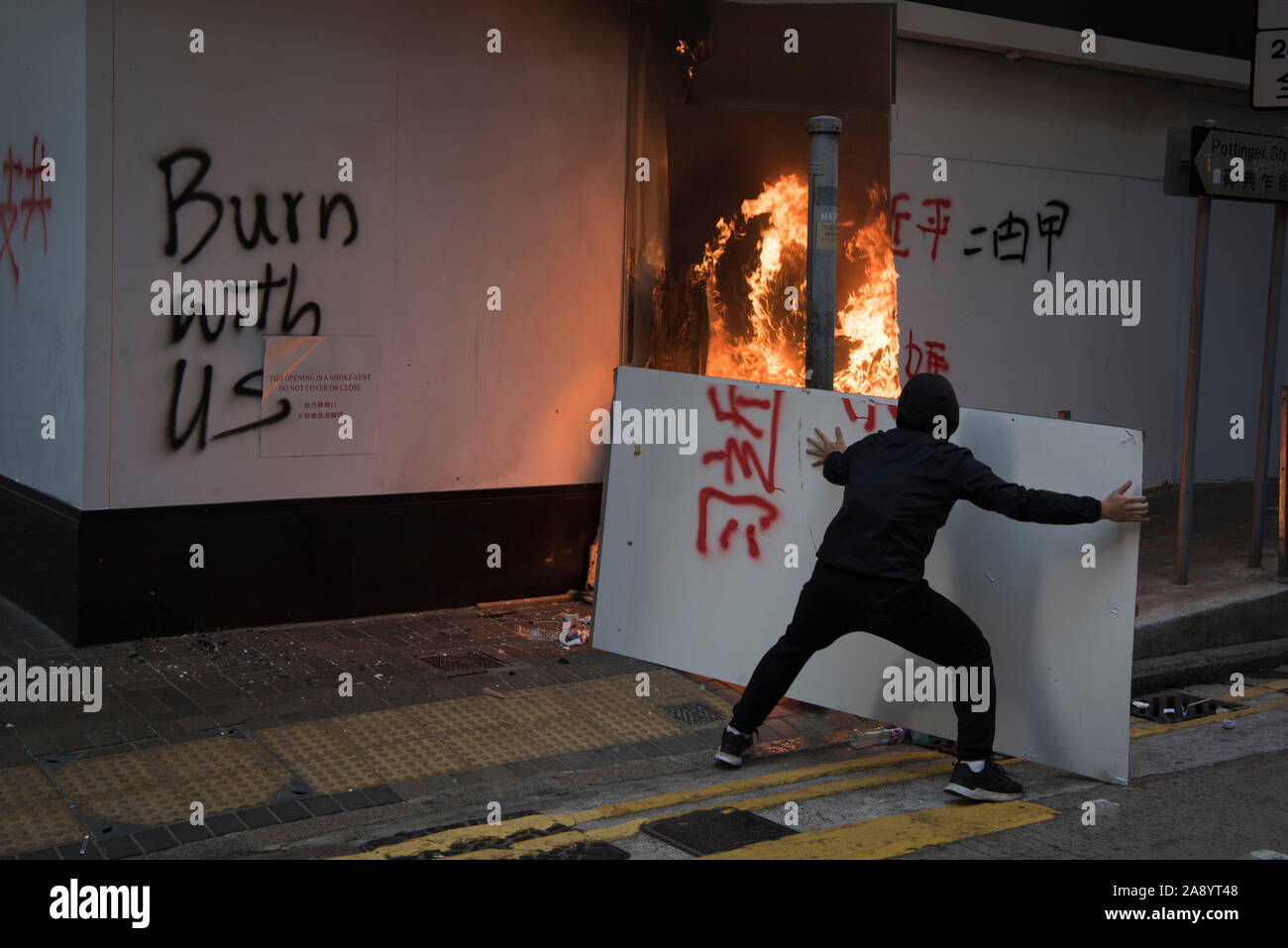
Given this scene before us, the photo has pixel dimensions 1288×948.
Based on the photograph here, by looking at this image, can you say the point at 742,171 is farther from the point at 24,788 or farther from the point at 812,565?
the point at 24,788

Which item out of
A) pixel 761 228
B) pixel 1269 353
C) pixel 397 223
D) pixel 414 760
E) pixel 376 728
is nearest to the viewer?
pixel 414 760

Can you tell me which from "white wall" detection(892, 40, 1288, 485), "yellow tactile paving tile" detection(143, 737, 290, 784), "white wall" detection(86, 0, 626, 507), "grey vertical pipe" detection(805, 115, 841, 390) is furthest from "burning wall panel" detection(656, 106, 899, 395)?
"yellow tactile paving tile" detection(143, 737, 290, 784)

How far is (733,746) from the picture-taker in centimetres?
561

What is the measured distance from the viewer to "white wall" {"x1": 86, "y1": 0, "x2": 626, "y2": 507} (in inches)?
270

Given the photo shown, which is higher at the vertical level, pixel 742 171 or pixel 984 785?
pixel 742 171

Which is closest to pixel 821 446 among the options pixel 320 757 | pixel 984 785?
pixel 984 785

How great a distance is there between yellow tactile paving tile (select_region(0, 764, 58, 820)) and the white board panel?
9.52ft

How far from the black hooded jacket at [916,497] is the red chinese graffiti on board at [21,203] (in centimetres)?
473

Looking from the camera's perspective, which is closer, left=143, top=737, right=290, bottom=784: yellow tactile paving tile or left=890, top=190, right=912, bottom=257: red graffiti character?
left=143, top=737, right=290, bottom=784: yellow tactile paving tile

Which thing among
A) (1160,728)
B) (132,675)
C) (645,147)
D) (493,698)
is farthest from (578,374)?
(1160,728)

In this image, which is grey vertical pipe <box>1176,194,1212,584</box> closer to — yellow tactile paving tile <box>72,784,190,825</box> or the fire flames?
the fire flames

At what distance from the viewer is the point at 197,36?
6.86 meters

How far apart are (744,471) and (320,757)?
241 centimetres

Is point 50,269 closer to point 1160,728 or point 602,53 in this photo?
point 602,53
